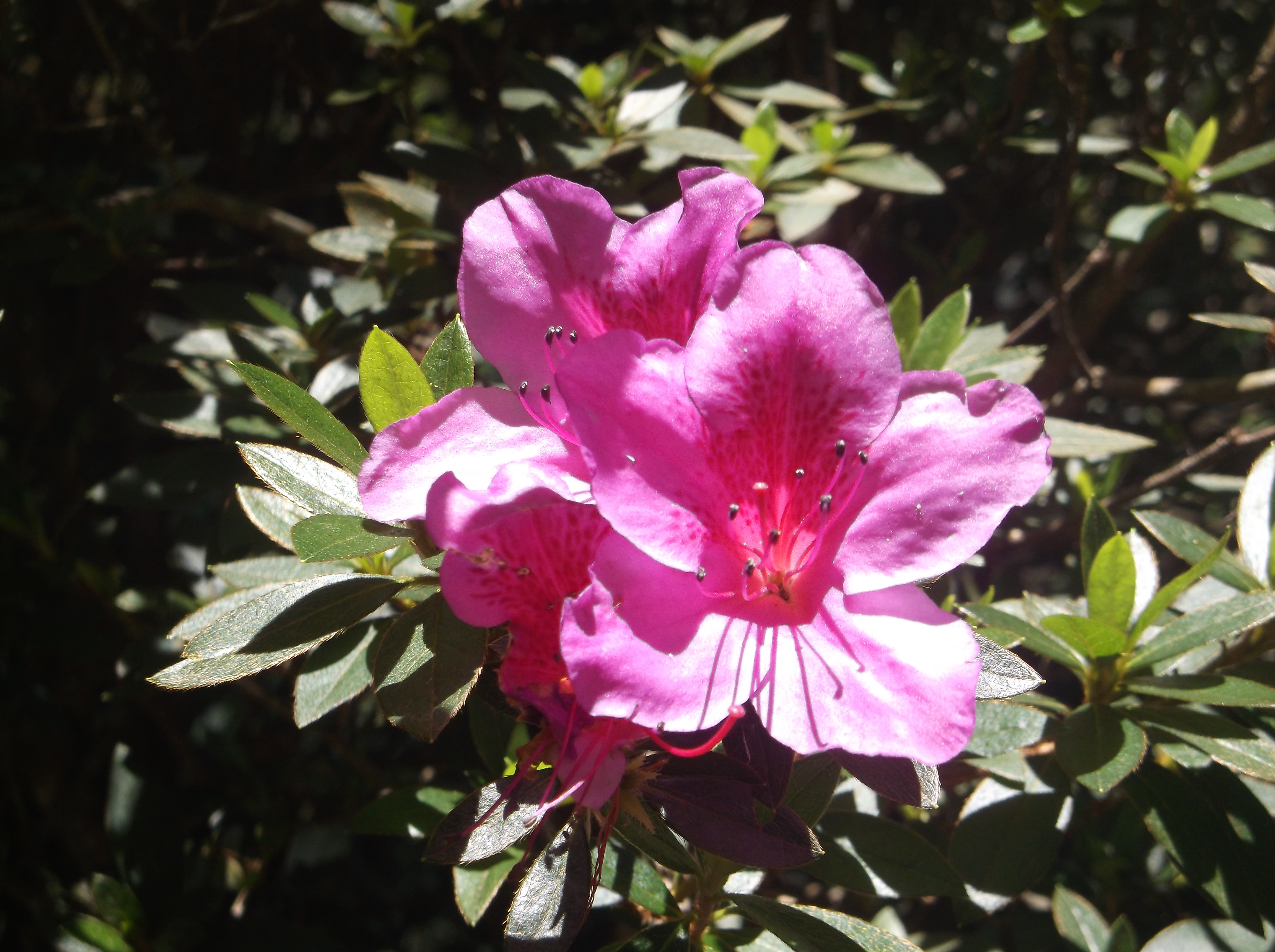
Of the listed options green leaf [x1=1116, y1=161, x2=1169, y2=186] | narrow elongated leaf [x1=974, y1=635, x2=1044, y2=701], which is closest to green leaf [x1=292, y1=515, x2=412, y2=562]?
narrow elongated leaf [x1=974, y1=635, x2=1044, y2=701]

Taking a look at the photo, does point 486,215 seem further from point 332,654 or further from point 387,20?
point 387,20

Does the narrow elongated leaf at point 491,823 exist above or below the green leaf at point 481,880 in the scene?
above

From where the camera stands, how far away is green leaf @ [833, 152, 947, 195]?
5.05 ft

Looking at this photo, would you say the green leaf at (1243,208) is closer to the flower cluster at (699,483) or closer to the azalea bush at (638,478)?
the azalea bush at (638,478)

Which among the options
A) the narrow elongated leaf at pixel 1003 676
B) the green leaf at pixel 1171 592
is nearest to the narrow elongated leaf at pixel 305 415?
the narrow elongated leaf at pixel 1003 676

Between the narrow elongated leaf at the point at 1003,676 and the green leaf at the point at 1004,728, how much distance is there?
11.1 inches

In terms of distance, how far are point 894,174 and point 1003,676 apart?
A: 1.04m

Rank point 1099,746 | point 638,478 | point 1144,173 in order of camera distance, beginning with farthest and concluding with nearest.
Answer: point 1144,173 → point 1099,746 → point 638,478

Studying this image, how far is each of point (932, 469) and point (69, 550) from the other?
1824 millimetres

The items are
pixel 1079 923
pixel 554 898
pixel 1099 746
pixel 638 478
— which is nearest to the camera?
pixel 638 478

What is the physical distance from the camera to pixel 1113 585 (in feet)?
3.44

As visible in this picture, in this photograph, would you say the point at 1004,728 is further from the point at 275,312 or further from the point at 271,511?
the point at 275,312

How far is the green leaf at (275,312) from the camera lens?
1383 millimetres

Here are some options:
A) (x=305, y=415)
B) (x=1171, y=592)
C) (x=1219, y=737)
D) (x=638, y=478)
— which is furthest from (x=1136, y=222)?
(x=305, y=415)
